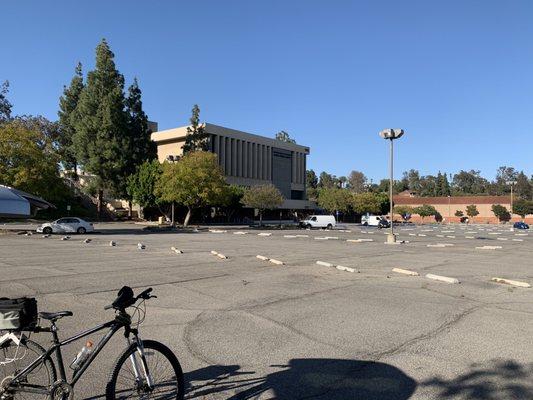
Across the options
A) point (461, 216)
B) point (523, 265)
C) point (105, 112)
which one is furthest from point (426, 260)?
point (461, 216)

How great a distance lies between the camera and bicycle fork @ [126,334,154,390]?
4.19 meters

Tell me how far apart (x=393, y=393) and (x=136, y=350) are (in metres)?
2.59

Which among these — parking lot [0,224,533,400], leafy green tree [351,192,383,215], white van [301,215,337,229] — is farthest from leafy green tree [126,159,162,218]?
parking lot [0,224,533,400]

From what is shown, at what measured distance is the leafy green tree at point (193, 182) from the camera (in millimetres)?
54438

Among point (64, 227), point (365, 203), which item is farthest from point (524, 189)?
point (64, 227)

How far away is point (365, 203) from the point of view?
312 feet

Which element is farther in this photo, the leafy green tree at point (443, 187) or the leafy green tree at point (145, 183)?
the leafy green tree at point (443, 187)

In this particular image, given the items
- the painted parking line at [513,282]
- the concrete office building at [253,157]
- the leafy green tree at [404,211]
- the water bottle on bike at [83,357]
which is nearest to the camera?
the water bottle on bike at [83,357]

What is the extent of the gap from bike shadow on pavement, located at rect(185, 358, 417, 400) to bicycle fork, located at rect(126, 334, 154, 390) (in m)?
0.71

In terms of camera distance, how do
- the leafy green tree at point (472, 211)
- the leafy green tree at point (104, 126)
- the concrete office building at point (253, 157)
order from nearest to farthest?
the leafy green tree at point (104, 126), the concrete office building at point (253, 157), the leafy green tree at point (472, 211)

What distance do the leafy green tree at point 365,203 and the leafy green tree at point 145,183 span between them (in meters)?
44.3

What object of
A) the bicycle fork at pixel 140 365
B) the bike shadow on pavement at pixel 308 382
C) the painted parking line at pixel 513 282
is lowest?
the bike shadow on pavement at pixel 308 382

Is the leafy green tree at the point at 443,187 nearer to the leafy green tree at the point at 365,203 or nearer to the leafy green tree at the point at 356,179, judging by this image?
the leafy green tree at the point at 356,179

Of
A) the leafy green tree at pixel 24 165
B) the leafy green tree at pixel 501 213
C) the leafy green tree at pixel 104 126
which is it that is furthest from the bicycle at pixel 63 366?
the leafy green tree at pixel 501 213
